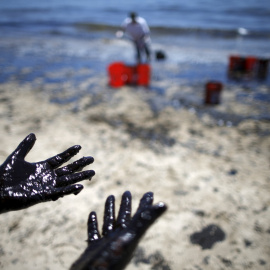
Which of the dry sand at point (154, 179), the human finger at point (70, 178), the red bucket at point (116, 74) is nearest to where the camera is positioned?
the human finger at point (70, 178)

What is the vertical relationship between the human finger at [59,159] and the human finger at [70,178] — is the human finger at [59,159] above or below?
above

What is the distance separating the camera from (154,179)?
2771 mm

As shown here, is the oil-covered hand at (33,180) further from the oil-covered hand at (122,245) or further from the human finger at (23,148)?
the oil-covered hand at (122,245)

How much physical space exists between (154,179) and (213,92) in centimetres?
265

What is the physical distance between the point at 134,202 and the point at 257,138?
238cm

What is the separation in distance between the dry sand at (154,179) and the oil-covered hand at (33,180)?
2.35 feet

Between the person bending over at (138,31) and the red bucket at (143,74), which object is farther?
the person bending over at (138,31)

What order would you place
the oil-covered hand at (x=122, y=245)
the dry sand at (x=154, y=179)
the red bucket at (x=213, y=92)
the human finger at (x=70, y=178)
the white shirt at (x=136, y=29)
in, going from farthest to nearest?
the white shirt at (x=136, y=29) < the red bucket at (x=213, y=92) < the dry sand at (x=154, y=179) < the human finger at (x=70, y=178) < the oil-covered hand at (x=122, y=245)

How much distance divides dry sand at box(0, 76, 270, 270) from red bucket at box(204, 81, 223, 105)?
32 cm

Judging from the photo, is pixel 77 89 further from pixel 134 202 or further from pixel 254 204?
pixel 254 204

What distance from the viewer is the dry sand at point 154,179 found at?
1.97 meters

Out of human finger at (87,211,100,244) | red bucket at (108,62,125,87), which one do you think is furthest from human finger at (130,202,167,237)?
red bucket at (108,62,125,87)

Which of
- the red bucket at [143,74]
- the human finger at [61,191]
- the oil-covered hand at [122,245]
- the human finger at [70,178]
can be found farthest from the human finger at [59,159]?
the red bucket at [143,74]

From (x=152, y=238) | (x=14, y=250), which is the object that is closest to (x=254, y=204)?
(x=152, y=238)
